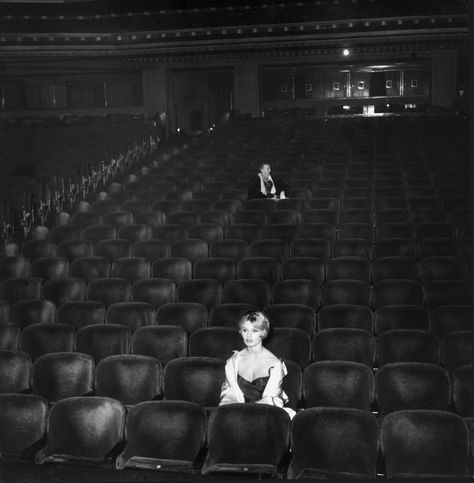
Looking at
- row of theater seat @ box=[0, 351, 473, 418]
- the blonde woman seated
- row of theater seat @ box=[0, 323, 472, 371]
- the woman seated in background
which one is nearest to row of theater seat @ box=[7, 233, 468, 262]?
the woman seated in background

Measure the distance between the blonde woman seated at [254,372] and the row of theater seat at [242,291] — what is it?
128 cm

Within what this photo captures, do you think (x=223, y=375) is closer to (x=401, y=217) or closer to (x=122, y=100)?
(x=401, y=217)

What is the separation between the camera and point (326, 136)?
33.8 feet

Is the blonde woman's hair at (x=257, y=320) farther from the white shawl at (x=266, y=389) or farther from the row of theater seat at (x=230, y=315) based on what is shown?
the row of theater seat at (x=230, y=315)

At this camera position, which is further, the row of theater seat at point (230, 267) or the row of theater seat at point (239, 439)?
the row of theater seat at point (230, 267)

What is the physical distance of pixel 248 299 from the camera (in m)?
4.37

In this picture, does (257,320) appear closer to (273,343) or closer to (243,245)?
(273,343)

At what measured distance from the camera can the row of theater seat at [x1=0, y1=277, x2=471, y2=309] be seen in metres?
4.25

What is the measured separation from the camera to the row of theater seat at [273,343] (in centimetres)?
350

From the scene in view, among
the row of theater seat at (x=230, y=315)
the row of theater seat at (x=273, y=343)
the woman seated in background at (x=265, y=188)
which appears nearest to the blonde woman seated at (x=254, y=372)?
the row of theater seat at (x=273, y=343)

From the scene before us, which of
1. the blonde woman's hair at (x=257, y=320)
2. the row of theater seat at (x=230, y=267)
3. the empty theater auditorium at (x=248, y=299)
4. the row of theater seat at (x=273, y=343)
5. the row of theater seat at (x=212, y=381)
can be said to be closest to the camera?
the empty theater auditorium at (x=248, y=299)

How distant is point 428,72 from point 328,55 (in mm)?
2458

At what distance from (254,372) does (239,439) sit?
1.11 ft

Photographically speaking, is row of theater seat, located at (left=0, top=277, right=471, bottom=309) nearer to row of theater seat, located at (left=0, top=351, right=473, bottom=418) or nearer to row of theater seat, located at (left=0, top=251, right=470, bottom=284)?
row of theater seat, located at (left=0, top=251, right=470, bottom=284)
